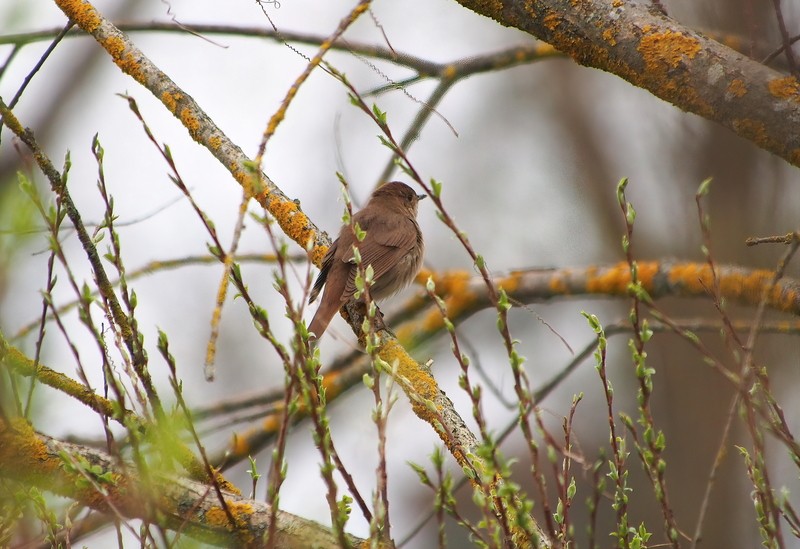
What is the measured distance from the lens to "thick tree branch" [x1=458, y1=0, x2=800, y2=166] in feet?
8.05

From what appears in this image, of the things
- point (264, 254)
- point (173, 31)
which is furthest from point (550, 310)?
point (173, 31)

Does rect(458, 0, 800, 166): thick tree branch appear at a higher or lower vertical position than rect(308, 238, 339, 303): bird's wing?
lower

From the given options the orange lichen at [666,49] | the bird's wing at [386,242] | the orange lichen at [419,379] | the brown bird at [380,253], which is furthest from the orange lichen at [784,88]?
the bird's wing at [386,242]

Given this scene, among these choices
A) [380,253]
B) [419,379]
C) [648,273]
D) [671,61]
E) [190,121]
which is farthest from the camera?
[380,253]

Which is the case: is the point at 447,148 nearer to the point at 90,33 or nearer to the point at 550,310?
the point at 550,310

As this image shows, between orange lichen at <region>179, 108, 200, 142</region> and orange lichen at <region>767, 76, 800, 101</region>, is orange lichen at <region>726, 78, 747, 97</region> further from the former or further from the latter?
orange lichen at <region>179, 108, 200, 142</region>

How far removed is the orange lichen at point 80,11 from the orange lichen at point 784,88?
269 centimetres

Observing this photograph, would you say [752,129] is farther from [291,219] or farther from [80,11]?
[80,11]

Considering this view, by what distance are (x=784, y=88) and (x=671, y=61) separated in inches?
12.8

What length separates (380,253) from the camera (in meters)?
6.26

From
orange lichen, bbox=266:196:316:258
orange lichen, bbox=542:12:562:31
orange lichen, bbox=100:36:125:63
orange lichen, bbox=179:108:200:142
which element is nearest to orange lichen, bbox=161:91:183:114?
orange lichen, bbox=179:108:200:142

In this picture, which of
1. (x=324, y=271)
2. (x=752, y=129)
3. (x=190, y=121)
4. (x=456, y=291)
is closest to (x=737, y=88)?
(x=752, y=129)

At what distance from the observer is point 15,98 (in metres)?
3.22

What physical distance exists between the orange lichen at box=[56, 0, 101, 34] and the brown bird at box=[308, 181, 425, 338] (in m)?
1.65
